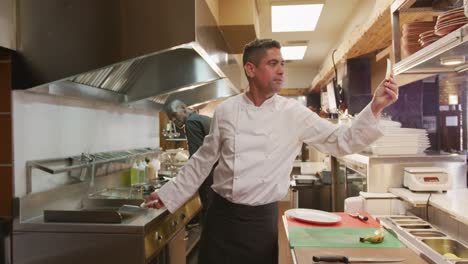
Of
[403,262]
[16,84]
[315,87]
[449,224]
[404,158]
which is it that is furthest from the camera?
[315,87]

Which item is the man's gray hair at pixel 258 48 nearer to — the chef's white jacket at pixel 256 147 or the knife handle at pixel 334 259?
the chef's white jacket at pixel 256 147

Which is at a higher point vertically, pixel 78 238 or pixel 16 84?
pixel 16 84

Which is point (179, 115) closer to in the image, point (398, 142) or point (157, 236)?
A: point (157, 236)

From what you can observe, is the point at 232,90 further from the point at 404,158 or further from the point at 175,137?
the point at 404,158

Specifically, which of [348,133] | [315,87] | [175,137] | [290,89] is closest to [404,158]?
[348,133]

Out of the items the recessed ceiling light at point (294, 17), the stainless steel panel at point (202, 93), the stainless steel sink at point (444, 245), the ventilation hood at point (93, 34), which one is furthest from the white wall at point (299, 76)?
the stainless steel sink at point (444, 245)

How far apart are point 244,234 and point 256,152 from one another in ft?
1.36

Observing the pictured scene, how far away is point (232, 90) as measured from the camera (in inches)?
168

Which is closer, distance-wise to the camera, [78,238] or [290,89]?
[78,238]

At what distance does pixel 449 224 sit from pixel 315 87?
555 cm

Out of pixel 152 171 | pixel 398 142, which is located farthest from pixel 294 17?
pixel 152 171

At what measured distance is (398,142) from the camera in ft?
8.52

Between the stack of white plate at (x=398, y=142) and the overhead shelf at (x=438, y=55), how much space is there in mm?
604

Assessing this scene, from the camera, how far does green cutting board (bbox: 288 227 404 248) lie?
1.48m
